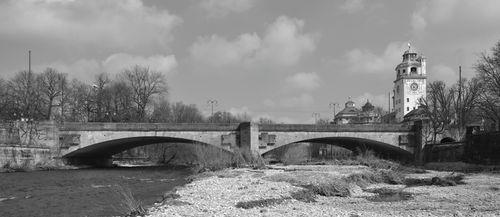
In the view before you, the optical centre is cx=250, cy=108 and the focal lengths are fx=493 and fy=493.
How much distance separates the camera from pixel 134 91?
85.2 m

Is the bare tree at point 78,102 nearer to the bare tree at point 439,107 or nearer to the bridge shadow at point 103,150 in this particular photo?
the bridge shadow at point 103,150

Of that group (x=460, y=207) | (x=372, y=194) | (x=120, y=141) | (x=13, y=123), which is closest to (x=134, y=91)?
(x=120, y=141)

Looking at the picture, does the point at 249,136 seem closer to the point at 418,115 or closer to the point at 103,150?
the point at 103,150

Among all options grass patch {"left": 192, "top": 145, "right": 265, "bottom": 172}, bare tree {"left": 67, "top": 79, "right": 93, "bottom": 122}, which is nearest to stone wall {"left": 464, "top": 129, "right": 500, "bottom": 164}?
grass patch {"left": 192, "top": 145, "right": 265, "bottom": 172}

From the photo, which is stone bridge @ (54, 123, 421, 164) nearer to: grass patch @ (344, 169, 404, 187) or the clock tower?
grass patch @ (344, 169, 404, 187)

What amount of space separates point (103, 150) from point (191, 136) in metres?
15.4

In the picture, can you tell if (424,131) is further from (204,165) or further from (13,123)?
(13,123)

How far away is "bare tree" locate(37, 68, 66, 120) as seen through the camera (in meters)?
79.4

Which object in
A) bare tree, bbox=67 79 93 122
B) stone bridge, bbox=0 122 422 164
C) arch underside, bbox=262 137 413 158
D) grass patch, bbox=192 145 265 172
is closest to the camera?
grass patch, bbox=192 145 265 172

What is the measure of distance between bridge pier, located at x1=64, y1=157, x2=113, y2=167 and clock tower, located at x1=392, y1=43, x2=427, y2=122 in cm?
9924

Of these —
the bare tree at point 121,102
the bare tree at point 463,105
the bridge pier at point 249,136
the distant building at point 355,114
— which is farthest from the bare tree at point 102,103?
the distant building at point 355,114

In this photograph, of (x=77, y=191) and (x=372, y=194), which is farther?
(x=77, y=191)

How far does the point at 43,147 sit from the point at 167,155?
30393mm

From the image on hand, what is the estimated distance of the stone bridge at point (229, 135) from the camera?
205 ft
